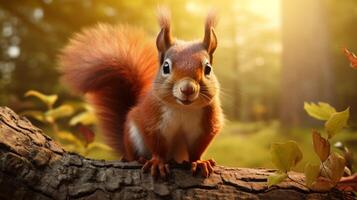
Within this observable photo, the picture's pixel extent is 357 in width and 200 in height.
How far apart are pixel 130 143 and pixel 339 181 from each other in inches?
19.9

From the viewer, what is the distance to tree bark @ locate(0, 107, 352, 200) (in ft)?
2.40

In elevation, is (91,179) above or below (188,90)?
below

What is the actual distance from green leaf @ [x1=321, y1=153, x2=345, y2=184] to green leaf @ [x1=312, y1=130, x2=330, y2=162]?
0.01 metres

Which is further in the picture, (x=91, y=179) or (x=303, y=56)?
(x=303, y=56)

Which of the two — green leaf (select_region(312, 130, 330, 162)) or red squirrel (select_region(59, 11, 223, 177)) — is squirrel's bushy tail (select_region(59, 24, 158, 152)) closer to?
red squirrel (select_region(59, 11, 223, 177))

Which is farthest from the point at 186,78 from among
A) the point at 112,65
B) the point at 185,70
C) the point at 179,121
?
the point at 112,65

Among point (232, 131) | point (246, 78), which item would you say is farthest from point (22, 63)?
point (246, 78)

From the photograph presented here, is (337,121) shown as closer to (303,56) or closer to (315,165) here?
(315,165)

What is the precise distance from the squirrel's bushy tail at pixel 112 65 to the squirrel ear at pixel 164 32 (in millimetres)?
196

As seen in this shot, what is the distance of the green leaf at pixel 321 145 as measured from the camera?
716mm

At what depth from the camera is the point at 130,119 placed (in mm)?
1059

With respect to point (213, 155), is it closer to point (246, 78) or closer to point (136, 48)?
point (136, 48)

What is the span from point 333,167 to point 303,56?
2020 mm

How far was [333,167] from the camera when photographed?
0.72 meters
